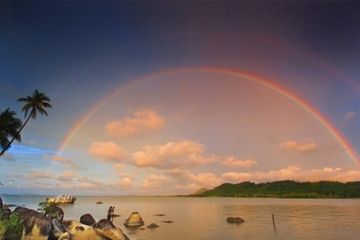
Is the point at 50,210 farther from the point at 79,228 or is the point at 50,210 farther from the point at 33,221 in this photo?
the point at 33,221

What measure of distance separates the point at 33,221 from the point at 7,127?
43.7 ft

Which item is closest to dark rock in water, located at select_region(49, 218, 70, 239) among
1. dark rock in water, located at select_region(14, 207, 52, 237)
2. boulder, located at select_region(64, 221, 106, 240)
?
dark rock in water, located at select_region(14, 207, 52, 237)

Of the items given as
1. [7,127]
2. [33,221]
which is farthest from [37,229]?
[7,127]

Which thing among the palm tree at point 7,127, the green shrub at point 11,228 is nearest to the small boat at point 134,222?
the palm tree at point 7,127

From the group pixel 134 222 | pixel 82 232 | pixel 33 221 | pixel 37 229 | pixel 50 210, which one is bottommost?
pixel 82 232

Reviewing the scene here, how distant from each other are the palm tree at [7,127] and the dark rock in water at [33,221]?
40.6 ft

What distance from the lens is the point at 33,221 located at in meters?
18.3

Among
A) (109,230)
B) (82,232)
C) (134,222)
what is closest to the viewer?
(82,232)

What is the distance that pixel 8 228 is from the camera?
16.8m

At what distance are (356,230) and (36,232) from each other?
32.2 metres

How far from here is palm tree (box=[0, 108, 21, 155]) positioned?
29281 millimetres

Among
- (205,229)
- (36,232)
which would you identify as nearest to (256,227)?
(205,229)

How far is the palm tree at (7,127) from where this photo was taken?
2928 centimetres

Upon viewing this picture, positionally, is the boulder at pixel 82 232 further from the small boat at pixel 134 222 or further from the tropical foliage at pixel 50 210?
the small boat at pixel 134 222
